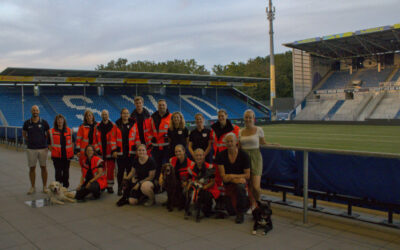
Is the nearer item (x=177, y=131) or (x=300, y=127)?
(x=177, y=131)

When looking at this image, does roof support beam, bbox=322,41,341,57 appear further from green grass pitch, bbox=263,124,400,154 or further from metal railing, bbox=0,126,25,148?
metal railing, bbox=0,126,25,148

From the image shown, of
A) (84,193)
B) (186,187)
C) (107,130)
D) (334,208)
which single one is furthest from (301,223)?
(107,130)

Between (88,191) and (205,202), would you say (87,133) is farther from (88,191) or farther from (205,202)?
(205,202)

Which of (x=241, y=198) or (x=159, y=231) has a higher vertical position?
(x=241, y=198)

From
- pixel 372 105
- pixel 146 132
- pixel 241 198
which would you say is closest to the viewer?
pixel 241 198

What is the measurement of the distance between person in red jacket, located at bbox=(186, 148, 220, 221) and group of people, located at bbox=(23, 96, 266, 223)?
2 centimetres

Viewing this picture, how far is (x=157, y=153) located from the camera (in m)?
6.70

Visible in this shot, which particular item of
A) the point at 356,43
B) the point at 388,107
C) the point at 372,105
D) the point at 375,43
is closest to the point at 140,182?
the point at 388,107

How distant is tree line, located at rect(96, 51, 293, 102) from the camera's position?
63.2 m

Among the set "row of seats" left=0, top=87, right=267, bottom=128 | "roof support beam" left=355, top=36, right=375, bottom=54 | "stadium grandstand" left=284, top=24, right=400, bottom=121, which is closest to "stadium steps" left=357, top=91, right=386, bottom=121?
"stadium grandstand" left=284, top=24, right=400, bottom=121

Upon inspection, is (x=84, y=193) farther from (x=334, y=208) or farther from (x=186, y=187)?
(x=334, y=208)

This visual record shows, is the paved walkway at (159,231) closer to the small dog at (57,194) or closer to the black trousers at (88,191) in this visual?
the small dog at (57,194)

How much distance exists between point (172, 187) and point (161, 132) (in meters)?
1.29

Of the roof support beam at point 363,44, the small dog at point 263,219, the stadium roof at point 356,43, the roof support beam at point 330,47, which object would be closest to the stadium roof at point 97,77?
the stadium roof at point 356,43
